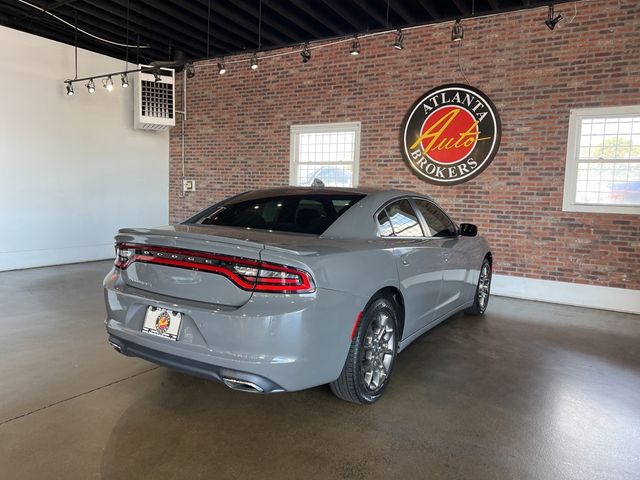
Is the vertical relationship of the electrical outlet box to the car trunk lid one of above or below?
above

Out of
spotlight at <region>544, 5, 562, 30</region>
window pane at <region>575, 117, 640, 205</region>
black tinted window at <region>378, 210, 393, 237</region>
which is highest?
spotlight at <region>544, 5, 562, 30</region>

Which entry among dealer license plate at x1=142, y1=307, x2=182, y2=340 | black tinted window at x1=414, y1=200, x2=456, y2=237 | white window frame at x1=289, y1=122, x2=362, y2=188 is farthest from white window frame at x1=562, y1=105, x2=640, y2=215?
dealer license plate at x1=142, y1=307, x2=182, y2=340

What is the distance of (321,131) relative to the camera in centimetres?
745

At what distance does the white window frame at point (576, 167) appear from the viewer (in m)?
5.37

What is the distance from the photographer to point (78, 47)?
7.53m

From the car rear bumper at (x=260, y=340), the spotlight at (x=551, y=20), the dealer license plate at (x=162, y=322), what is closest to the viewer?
the car rear bumper at (x=260, y=340)

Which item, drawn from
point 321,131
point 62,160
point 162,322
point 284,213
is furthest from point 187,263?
point 62,160

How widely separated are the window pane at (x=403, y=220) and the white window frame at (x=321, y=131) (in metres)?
3.69

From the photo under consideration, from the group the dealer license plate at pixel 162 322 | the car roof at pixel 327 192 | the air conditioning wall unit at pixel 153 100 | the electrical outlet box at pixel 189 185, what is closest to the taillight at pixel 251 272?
the dealer license plate at pixel 162 322

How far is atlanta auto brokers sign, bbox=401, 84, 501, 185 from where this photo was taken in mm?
6078

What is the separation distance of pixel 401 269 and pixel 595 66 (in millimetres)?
4387

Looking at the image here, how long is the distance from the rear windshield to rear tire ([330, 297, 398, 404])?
600mm

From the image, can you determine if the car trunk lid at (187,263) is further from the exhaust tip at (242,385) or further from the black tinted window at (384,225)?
the black tinted window at (384,225)

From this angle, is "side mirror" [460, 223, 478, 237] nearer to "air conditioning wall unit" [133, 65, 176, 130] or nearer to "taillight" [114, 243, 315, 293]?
"taillight" [114, 243, 315, 293]
